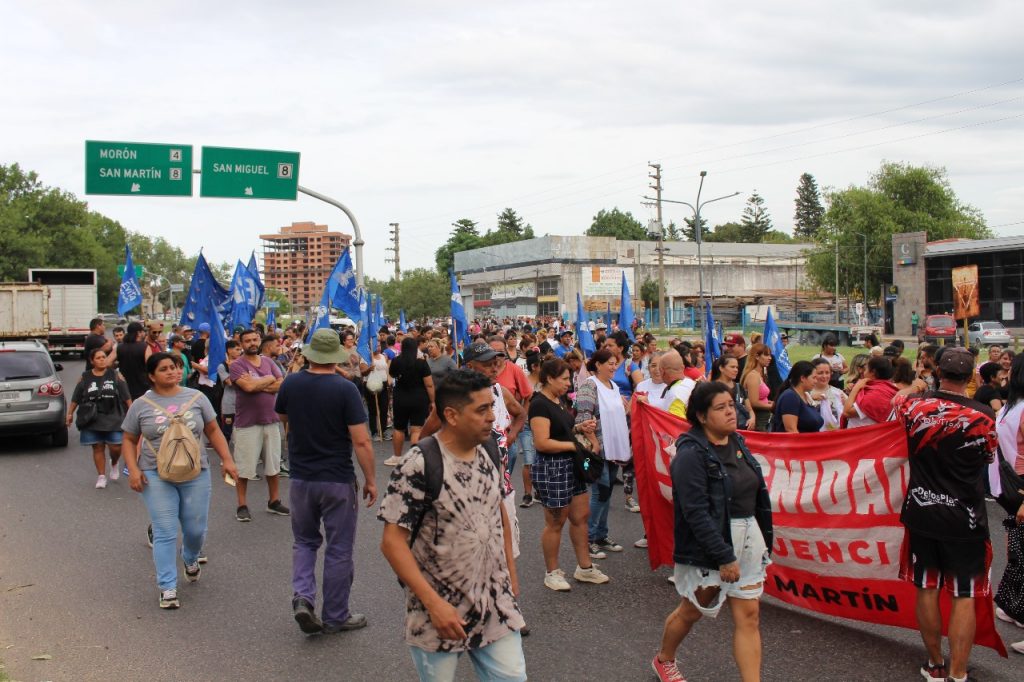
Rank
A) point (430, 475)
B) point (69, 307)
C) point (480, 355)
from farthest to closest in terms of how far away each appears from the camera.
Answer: point (69, 307) < point (480, 355) < point (430, 475)

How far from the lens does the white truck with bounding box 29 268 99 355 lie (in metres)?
38.3

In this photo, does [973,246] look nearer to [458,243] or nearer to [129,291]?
[129,291]

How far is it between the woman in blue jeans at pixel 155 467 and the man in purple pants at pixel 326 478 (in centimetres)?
96

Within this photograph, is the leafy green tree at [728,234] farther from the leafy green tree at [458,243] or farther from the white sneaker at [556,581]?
the white sneaker at [556,581]

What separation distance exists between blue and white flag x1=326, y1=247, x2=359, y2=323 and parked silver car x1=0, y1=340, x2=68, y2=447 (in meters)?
5.40

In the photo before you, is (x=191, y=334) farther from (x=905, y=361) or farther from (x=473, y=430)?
(x=473, y=430)

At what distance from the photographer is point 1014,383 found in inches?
214

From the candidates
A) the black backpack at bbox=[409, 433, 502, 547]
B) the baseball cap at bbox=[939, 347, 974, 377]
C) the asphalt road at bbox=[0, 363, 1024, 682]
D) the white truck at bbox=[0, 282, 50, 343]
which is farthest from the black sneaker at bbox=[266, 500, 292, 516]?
the white truck at bbox=[0, 282, 50, 343]

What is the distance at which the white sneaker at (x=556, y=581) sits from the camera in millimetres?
6570

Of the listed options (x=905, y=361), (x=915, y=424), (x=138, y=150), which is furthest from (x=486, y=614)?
(x=138, y=150)

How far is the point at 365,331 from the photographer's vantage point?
17203mm

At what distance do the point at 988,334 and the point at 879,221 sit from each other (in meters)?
33.0

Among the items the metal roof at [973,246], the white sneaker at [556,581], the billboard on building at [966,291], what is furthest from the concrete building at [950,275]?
the white sneaker at [556,581]

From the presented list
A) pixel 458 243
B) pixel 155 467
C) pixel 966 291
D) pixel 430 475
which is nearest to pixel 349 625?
pixel 155 467
